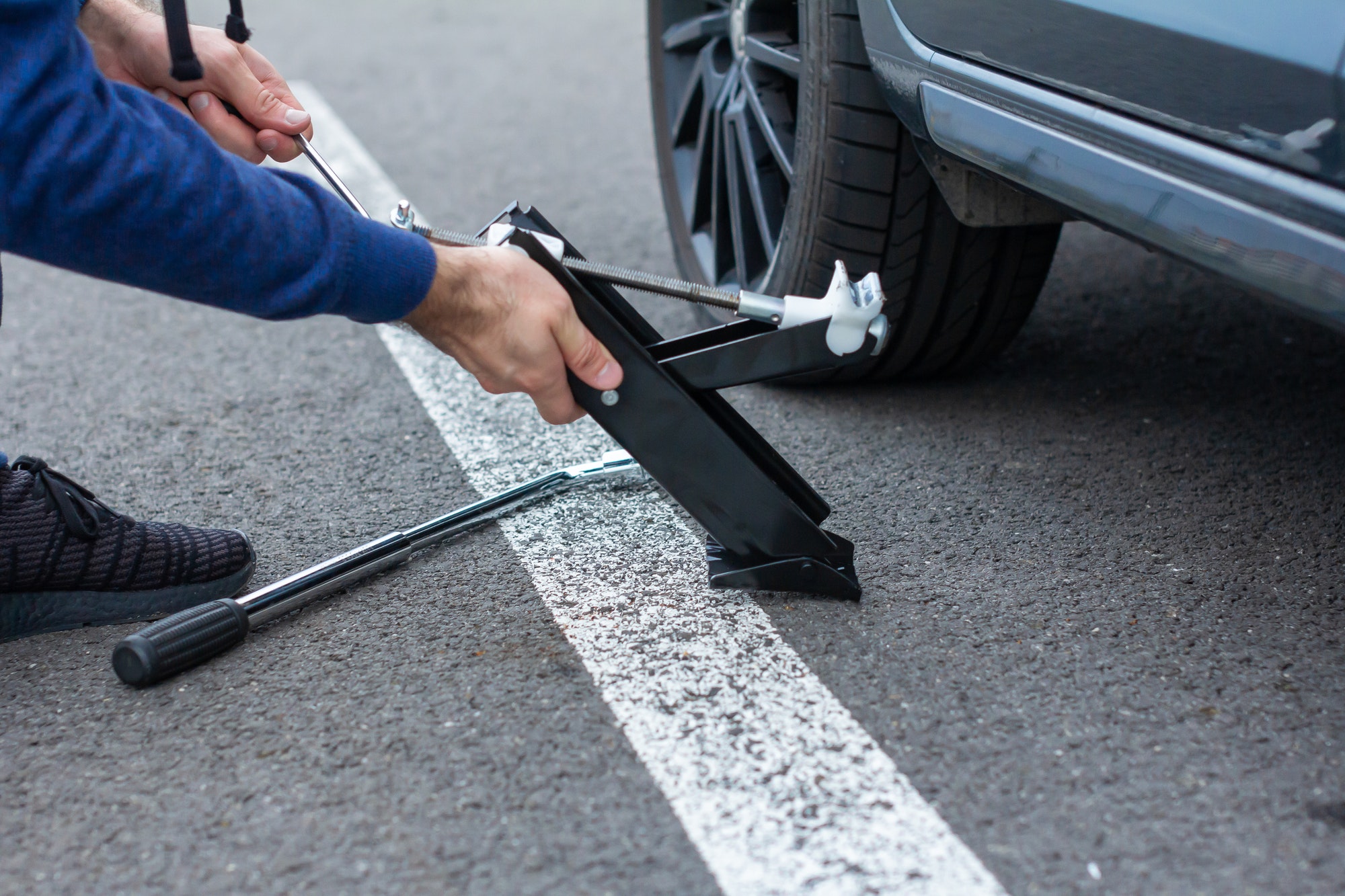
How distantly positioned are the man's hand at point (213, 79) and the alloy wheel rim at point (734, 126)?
83 centimetres

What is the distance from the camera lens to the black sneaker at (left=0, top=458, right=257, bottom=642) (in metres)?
1.64

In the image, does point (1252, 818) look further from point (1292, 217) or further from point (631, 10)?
point (631, 10)

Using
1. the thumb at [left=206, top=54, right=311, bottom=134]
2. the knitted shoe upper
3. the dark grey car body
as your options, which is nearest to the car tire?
the dark grey car body

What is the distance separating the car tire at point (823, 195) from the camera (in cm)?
192

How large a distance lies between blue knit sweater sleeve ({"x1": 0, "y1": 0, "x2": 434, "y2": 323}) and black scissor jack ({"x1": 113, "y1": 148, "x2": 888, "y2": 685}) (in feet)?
0.62

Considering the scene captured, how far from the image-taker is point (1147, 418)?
86.0 inches

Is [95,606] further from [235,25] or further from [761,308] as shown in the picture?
[761,308]

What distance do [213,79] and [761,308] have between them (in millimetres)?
948

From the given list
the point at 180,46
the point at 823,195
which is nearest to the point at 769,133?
the point at 823,195

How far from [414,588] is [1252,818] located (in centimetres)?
112

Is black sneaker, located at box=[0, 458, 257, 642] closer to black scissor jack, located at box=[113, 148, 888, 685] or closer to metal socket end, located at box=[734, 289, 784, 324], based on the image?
black scissor jack, located at box=[113, 148, 888, 685]

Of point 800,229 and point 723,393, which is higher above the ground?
point 800,229

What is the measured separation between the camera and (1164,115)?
52.1 inches

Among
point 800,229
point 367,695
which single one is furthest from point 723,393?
point 367,695
